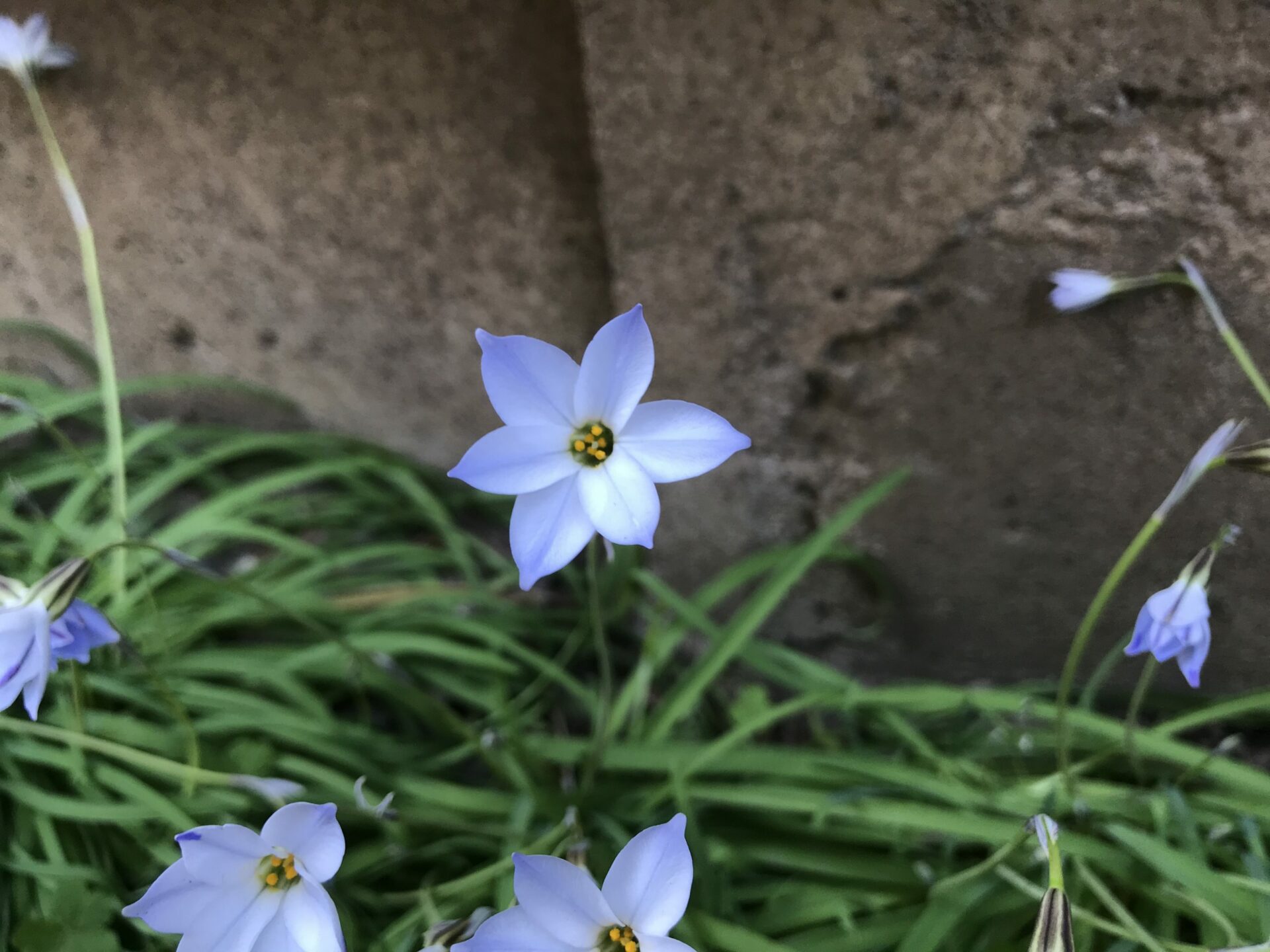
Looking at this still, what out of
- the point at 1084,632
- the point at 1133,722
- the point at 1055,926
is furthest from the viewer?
the point at 1133,722

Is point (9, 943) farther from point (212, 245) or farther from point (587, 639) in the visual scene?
point (212, 245)

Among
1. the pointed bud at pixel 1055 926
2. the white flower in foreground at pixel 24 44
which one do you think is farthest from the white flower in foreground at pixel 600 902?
the white flower in foreground at pixel 24 44

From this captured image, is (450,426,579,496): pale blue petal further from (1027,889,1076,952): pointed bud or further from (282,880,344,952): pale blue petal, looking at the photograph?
(1027,889,1076,952): pointed bud

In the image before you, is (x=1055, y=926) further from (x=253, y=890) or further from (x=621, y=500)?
(x=253, y=890)

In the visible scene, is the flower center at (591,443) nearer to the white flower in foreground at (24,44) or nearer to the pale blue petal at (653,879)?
the pale blue petal at (653,879)

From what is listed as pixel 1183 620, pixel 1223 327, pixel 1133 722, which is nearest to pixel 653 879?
pixel 1183 620

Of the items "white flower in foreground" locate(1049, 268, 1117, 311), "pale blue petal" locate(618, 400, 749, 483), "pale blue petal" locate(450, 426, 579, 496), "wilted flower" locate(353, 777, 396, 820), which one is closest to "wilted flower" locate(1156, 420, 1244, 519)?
"white flower in foreground" locate(1049, 268, 1117, 311)

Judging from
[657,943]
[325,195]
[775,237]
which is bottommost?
[657,943]
